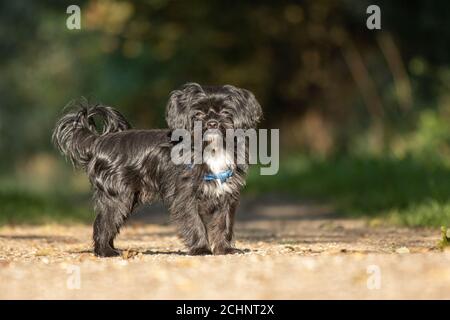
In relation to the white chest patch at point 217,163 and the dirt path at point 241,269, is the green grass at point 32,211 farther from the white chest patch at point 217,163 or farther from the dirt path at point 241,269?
the white chest patch at point 217,163

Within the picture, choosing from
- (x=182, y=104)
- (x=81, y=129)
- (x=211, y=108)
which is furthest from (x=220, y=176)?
(x=81, y=129)

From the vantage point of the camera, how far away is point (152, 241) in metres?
12.1

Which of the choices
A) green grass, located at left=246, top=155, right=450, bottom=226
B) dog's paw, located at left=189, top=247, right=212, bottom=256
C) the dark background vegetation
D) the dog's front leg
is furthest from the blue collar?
the dark background vegetation

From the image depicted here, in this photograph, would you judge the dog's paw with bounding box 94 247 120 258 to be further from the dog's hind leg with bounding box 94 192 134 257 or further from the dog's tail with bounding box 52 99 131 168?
the dog's tail with bounding box 52 99 131 168

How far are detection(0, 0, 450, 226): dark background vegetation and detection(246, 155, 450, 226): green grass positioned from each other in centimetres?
5

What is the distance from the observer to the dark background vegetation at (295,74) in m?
19.9

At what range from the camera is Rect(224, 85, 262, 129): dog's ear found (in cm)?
963

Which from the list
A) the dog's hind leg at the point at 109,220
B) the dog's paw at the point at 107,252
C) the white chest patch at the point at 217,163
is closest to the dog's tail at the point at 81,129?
the dog's hind leg at the point at 109,220

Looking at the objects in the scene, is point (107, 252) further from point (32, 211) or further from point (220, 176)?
point (32, 211)

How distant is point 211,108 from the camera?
9523 mm

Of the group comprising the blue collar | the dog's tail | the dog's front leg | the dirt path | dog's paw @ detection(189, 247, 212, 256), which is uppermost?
the dog's tail

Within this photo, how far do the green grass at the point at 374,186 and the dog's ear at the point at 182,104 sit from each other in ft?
14.9

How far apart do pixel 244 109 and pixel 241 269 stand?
182cm

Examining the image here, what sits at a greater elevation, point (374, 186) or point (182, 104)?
point (182, 104)
